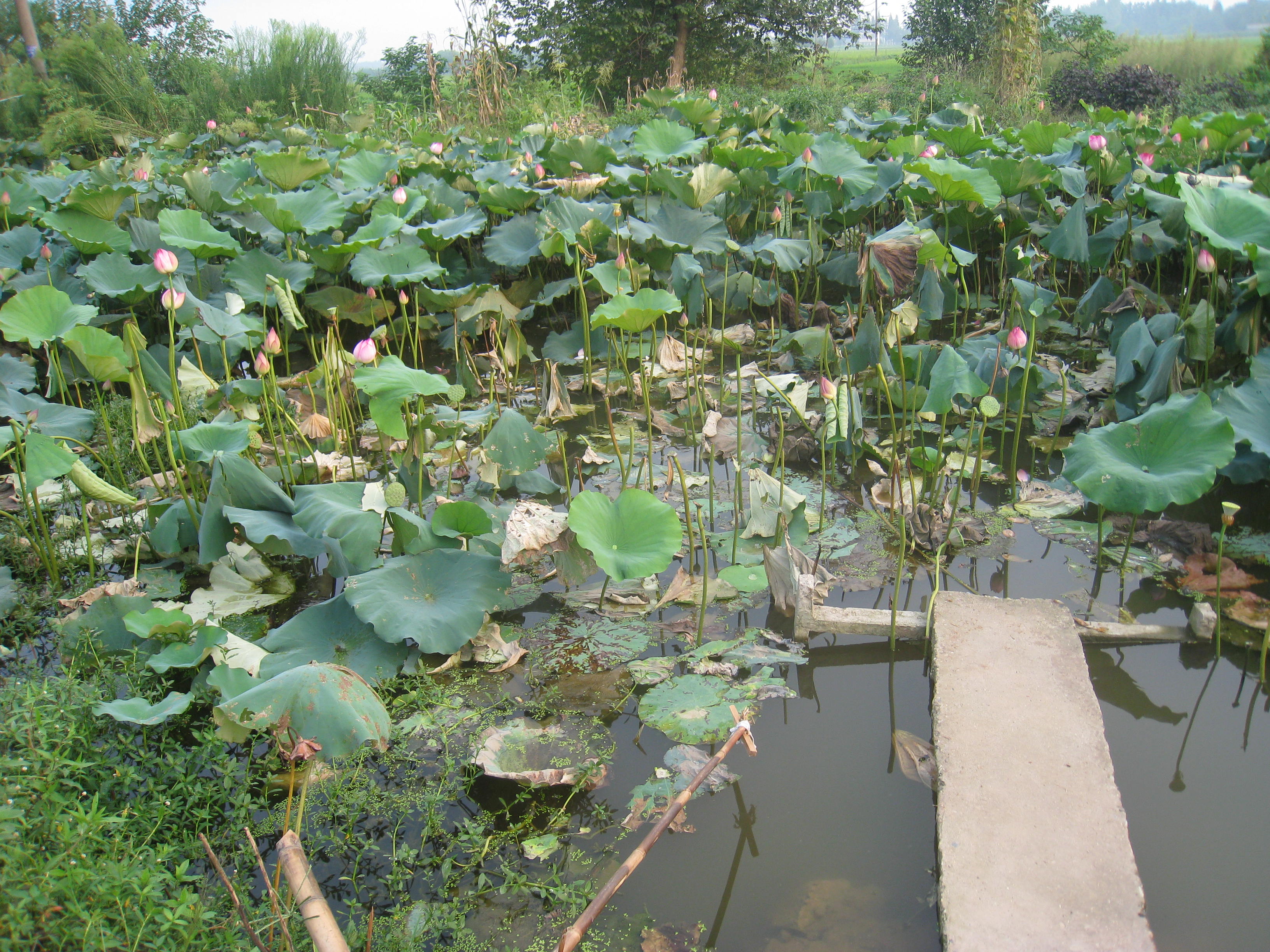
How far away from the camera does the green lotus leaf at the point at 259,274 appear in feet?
11.4

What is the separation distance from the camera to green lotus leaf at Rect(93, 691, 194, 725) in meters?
1.47

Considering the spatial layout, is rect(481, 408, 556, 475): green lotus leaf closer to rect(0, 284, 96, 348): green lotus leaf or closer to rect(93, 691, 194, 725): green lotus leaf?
rect(93, 691, 194, 725): green lotus leaf

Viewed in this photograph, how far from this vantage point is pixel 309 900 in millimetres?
1206

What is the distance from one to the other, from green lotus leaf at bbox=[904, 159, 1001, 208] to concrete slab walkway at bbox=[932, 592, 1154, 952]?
1.86m

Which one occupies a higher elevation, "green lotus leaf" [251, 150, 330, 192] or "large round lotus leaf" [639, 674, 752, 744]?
"green lotus leaf" [251, 150, 330, 192]

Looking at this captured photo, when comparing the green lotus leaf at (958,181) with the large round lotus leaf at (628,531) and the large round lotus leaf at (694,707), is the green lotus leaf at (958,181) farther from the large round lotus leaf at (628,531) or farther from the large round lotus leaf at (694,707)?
the large round lotus leaf at (694,707)

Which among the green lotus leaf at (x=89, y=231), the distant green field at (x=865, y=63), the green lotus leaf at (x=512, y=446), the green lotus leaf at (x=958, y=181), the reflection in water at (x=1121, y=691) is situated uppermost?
the distant green field at (x=865, y=63)

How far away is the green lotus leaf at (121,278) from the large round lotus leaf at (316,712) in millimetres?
2328

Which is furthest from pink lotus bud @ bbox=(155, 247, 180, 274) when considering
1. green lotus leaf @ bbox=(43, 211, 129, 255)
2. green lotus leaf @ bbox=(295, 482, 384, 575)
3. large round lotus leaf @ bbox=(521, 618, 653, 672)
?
green lotus leaf @ bbox=(43, 211, 129, 255)

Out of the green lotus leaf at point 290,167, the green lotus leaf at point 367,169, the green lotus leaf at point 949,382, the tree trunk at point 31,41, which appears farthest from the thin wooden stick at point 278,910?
the tree trunk at point 31,41

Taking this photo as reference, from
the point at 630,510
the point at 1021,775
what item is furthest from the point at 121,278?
the point at 1021,775

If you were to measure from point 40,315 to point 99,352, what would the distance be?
0.23 metres

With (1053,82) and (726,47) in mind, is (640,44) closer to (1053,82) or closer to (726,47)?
(726,47)

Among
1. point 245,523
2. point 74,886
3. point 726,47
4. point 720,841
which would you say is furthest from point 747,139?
point 726,47
